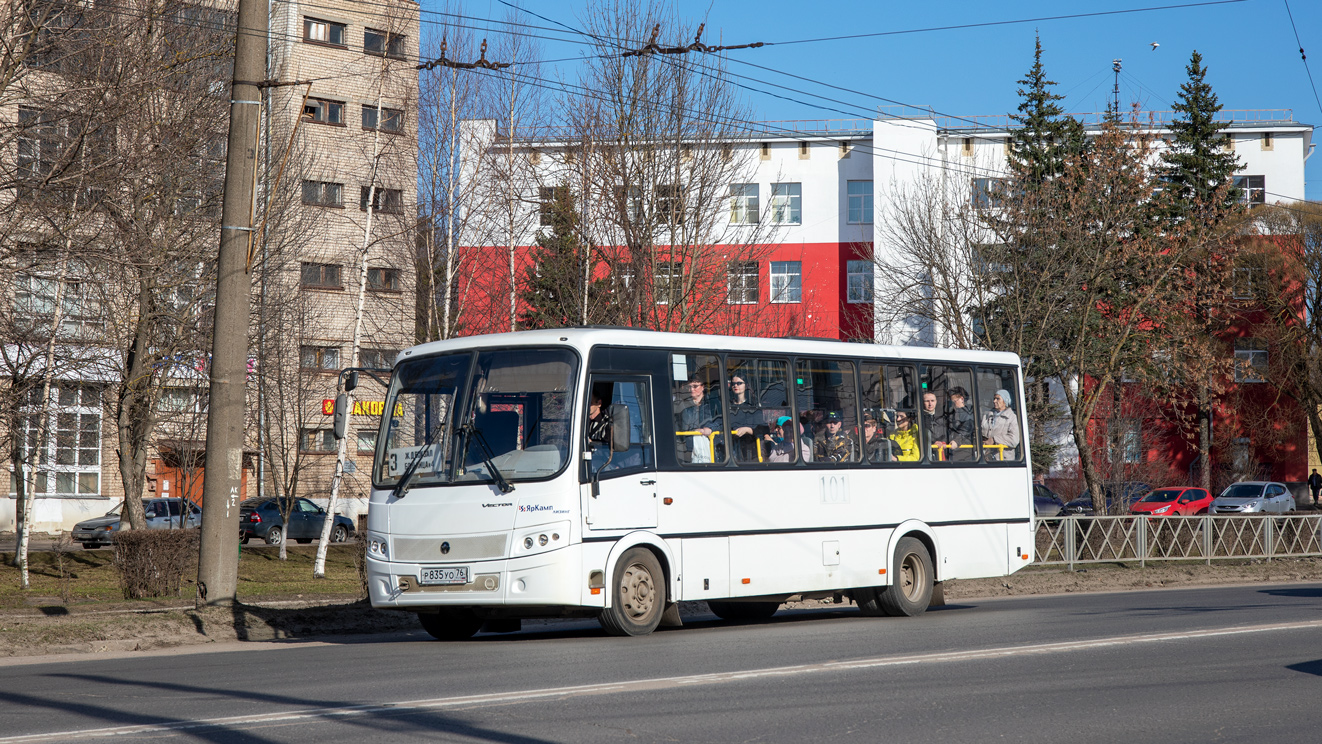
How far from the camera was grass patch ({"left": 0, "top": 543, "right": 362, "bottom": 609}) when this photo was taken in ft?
67.9

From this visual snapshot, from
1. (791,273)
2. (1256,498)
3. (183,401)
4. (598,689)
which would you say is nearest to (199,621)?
(598,689)

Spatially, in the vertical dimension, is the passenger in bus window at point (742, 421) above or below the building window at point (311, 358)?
below

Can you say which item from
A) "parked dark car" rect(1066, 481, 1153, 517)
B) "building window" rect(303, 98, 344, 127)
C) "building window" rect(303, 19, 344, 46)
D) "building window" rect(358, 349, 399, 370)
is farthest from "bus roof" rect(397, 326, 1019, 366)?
"building window" rect(303, 19, 344, 46)

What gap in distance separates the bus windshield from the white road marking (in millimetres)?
3804

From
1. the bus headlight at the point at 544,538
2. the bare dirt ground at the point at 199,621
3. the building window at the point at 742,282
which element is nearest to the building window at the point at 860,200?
the building window at the point at 742,282

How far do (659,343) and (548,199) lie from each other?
15.6 meters

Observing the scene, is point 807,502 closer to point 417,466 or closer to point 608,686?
point 417,466

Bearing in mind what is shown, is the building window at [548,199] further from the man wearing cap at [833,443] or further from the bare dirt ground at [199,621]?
the man wearing cap at [833,443]

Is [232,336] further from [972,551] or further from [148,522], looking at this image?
[148,522]

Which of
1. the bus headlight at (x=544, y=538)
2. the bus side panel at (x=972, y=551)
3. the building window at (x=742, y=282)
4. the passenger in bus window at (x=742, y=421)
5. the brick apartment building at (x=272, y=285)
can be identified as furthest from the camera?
the building window at (x=742, y=282)

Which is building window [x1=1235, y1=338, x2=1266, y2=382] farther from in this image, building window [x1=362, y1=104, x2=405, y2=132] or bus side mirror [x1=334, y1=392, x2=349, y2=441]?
bus side mirror [x1=334, y1=392, x2=349, y2=441]

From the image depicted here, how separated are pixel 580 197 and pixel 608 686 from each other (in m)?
19.5

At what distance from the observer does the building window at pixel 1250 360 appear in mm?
53809

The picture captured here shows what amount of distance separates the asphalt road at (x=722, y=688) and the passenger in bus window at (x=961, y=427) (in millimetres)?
3499
